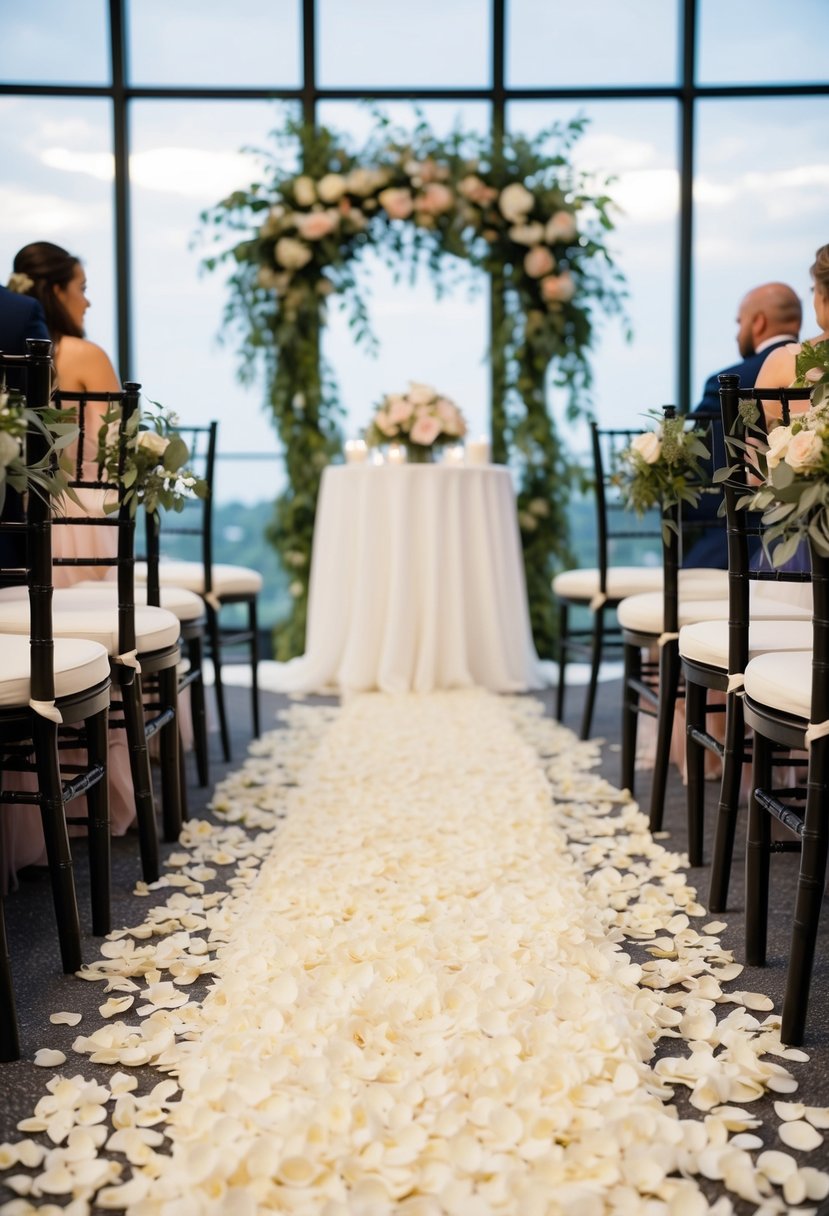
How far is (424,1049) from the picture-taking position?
1.63m

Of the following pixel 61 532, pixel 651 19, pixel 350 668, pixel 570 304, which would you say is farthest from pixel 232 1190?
pixel 651 19

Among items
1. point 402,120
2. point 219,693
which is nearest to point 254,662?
point 219,693

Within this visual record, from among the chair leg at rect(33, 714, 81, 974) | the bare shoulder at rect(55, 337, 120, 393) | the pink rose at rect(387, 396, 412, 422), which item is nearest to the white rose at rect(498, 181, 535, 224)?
the pink rose at rect(387, 396, 412, 422)

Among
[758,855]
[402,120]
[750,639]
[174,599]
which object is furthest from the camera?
[402,120]

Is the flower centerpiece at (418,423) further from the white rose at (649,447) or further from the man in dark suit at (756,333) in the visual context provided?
the white rose at (649,447)

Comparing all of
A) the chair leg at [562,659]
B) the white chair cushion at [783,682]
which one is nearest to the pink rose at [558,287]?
the chair leg at [562,659]

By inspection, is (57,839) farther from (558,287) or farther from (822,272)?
(558,287)

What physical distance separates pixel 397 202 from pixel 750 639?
4058mm

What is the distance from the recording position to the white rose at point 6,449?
5.14 feet

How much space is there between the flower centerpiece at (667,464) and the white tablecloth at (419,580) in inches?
75.1

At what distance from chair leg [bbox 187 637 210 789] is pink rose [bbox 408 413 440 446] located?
2057 millimetres

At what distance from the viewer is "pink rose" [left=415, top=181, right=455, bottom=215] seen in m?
5.71

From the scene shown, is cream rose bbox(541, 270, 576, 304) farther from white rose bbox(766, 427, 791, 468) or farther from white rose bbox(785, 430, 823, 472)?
white rose bbox(785, 430, 823, 472)

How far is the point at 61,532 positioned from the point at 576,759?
1.78 metres
